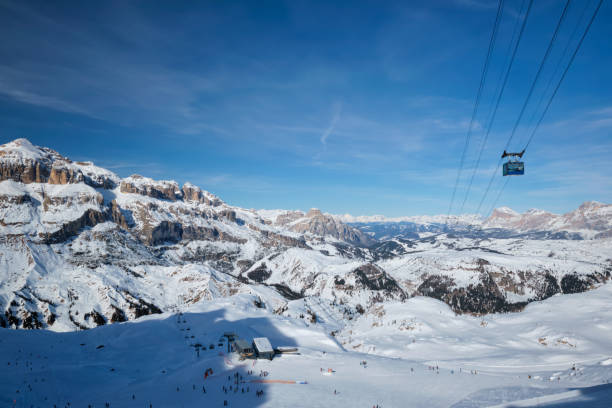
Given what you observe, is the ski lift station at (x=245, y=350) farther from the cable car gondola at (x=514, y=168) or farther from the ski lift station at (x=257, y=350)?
the cable car gondola at (x=514, y=168)

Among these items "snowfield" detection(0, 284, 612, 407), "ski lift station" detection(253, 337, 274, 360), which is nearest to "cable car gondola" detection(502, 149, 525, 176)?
"snowfield" detection(0, 284, 612, 407)

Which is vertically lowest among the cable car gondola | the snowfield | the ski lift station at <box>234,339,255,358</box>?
the snowfield

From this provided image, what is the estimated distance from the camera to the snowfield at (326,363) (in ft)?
128

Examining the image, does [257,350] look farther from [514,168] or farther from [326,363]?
[514,168]

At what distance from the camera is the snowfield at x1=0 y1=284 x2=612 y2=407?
3894 centimetres

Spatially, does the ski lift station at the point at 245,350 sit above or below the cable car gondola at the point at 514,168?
below

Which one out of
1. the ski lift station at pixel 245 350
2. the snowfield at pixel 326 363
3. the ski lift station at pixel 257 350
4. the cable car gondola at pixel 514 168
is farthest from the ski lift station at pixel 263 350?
the cable car gondola at pixel 514 168

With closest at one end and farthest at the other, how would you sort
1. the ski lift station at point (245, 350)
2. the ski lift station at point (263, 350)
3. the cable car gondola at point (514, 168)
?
the cable car gondola at point (514, 168)
the ski lift station at point (263, 350)
the ski lift station at point (245, 350)

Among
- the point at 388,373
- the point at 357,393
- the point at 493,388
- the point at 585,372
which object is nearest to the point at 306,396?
the point at 357,393

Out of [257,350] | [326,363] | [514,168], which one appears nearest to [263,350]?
[257,350]

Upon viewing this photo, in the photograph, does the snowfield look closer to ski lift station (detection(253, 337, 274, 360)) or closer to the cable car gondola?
ski lift station (detection(253, 337, 274, 360))

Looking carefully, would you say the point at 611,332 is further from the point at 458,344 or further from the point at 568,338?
the point at 458,344

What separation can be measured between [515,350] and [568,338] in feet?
67.5

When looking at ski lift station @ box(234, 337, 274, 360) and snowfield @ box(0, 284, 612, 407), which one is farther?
ski lift station @ box(234, 337, 274, 360)
